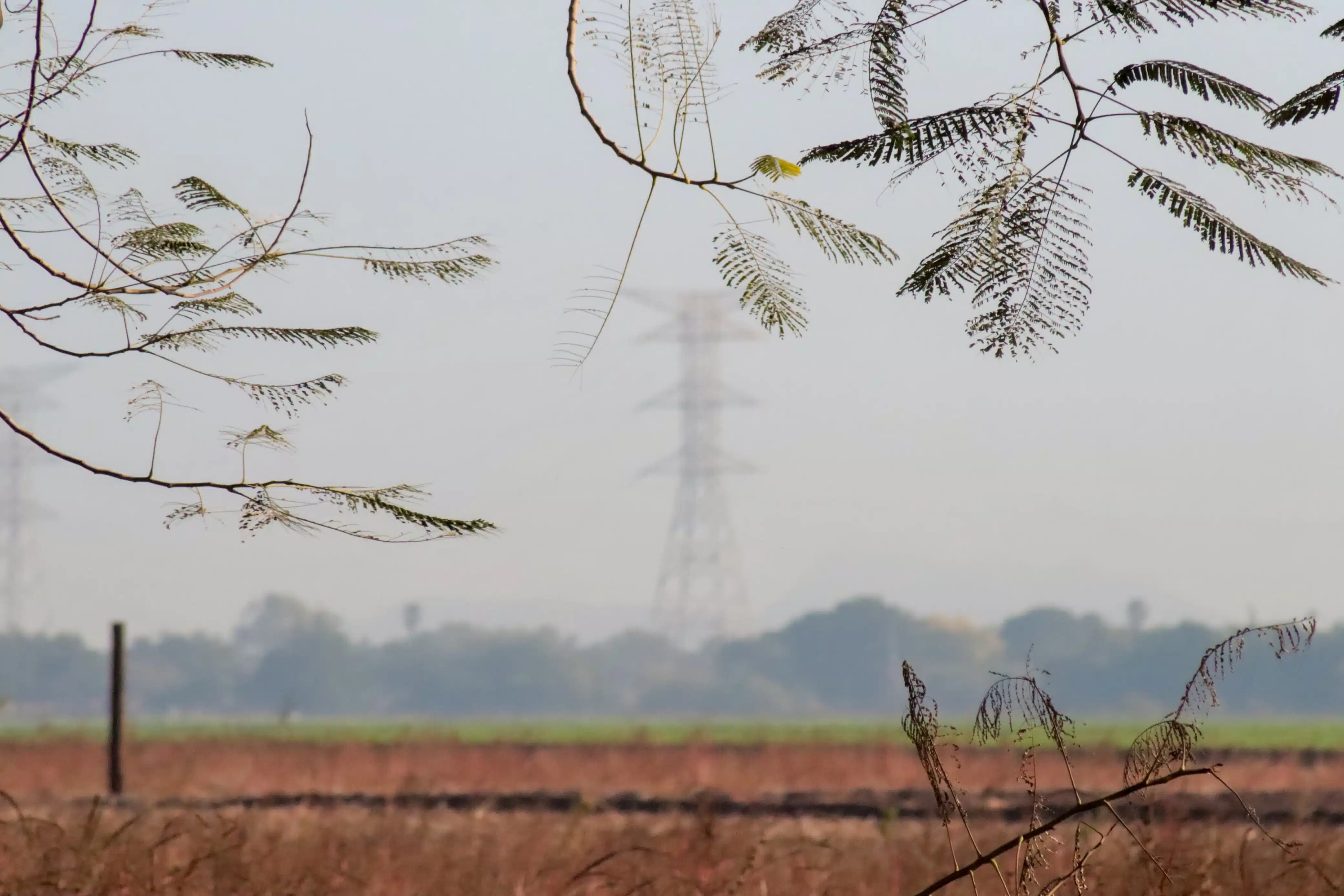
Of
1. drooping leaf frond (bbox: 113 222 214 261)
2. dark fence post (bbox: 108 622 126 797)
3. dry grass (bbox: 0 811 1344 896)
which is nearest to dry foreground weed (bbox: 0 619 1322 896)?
dry grass (bbox: 0 811 1344 896)

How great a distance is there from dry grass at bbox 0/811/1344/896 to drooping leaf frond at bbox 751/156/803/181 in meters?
1.96

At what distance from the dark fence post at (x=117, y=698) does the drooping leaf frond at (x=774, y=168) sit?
321 inches

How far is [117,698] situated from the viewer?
9102mm

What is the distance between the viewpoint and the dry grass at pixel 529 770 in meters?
9.15

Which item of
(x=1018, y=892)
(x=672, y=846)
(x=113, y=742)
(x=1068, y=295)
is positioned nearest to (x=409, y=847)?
(x=672, y=846)

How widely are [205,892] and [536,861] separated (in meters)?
0.91

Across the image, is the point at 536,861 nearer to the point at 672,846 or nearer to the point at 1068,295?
the point at 672,846

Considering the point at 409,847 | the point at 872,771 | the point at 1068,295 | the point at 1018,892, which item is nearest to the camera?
the point at 1068,295

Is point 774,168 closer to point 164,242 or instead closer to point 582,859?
point 164,242

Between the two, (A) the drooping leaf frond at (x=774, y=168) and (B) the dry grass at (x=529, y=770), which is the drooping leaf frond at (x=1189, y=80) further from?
(B) the dry grass at (x=529, y=770)

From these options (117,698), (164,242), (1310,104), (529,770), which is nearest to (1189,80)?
(1310,104)

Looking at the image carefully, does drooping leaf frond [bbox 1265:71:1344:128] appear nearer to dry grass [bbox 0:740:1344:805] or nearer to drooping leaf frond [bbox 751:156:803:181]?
drooping leaf frond [bbox 751:156:803:181]

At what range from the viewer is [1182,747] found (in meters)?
1.99

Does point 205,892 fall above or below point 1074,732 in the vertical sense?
below
